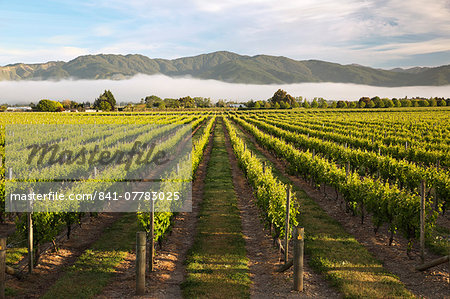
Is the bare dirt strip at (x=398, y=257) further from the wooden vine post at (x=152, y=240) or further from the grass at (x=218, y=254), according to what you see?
the wooden vine post at (x=152, y=240)

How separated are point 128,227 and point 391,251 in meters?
8.67

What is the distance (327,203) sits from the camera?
1530 cm

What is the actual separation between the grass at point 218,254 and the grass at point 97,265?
2000 mm

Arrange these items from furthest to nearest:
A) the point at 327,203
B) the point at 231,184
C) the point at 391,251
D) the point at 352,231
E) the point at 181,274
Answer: the point at 231,184, the point at 327,203, the point at 352,231, the point at 391,251, the point at 181,274

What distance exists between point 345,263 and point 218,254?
3.52 m

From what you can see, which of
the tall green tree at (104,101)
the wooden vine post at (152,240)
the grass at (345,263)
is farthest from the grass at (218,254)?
the tall green tree at (104,101)

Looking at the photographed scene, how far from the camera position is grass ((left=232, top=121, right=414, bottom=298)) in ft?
24.9

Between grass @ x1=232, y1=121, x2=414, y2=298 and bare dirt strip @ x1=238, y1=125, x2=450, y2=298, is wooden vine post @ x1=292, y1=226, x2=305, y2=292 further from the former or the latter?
bare dirt strip @ x1=238, y1=125, x2=450, y2=298

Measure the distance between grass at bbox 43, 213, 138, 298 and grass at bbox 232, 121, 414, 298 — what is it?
5433mm

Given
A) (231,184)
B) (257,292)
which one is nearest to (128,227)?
(257,292)

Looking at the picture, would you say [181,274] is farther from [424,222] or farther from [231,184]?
[231,184]

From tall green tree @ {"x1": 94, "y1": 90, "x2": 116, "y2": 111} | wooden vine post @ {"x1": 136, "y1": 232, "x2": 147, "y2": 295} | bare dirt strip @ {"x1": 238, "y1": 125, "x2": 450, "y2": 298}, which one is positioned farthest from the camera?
tall green tree @ {"x1": 94, "y1": 90, "x2": 116, "y2": 111}

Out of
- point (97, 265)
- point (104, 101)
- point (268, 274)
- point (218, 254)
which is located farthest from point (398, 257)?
point (104, 101)

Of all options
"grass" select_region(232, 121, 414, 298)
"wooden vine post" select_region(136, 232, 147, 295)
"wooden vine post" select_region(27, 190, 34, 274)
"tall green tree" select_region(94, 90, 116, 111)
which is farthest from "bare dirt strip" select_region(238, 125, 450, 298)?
"tall green tree" select_region(94, 90, 116, 111)
